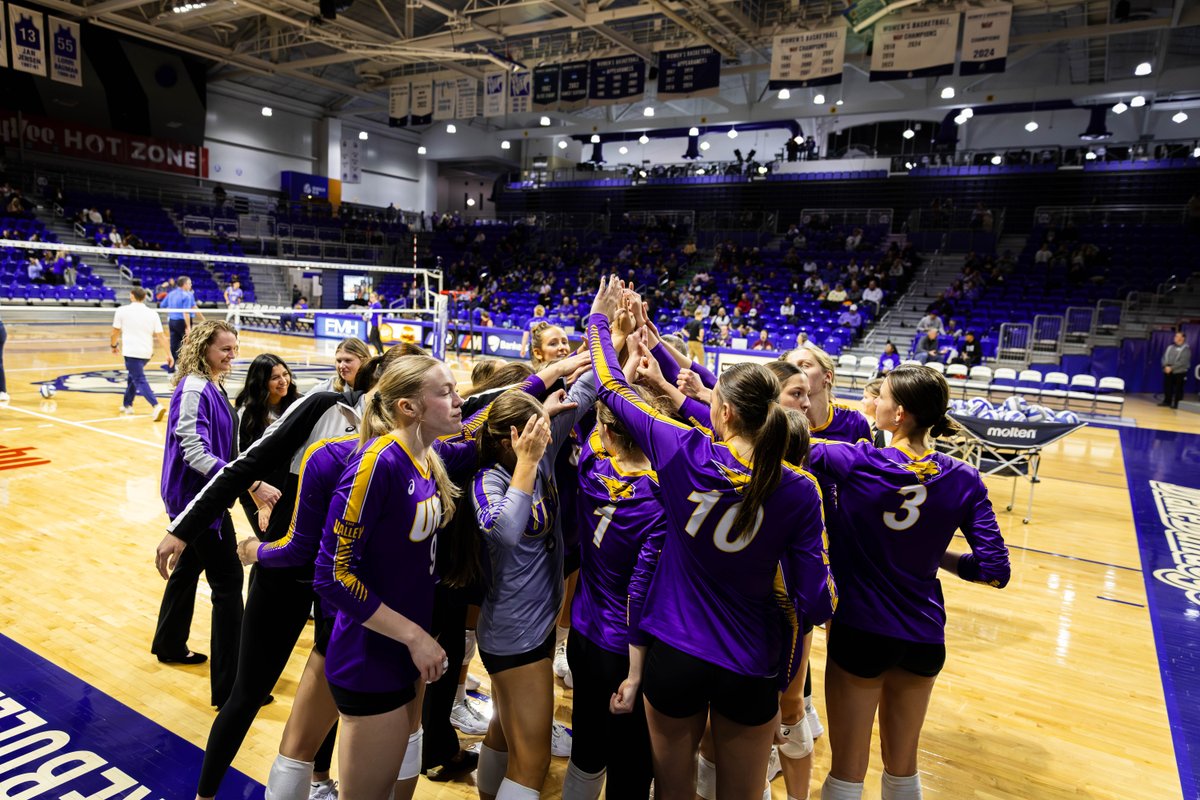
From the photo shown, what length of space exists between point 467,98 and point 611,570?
19106 mm

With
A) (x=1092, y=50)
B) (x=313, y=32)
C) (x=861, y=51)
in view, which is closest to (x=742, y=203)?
(x=861, y=51)

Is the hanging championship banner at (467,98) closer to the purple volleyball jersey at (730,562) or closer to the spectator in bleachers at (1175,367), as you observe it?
the spectator in bleachers at (1175,367)

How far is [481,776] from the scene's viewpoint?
2416mm

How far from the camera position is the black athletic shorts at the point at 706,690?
184 cm

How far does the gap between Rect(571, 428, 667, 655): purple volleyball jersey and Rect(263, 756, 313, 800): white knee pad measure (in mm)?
970

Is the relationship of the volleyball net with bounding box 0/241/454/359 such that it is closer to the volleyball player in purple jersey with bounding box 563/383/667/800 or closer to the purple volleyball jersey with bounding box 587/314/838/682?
the volleyball player in purple jersey with bounding box 563/383/667/800

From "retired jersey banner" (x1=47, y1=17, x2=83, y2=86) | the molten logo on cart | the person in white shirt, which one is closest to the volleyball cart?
the molten logo on cart

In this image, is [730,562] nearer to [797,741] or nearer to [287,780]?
[797,741]

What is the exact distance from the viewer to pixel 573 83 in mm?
16844

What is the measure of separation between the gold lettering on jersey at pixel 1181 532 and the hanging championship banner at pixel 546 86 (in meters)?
14.7

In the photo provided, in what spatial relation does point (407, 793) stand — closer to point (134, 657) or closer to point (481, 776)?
point (481, 776)

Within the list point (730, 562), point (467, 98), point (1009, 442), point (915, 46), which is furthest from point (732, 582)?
point (467, 98)

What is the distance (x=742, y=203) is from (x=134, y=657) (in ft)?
89.8

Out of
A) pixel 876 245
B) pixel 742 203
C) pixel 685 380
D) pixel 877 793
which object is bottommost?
pixel 877 793
